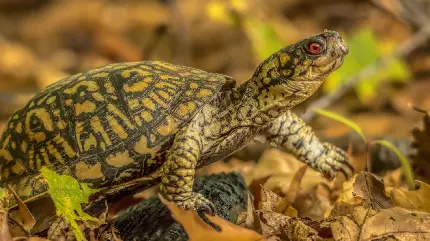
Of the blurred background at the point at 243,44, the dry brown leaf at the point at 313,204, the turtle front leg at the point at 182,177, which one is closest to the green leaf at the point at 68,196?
the turtle front leg at the point at 182,177

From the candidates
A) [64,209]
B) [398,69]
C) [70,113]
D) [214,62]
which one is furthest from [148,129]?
[214,62]

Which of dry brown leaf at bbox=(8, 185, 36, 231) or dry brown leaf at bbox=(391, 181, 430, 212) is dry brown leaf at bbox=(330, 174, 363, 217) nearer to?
dry brown leaf at bbox=(391, 181, 430, 212)

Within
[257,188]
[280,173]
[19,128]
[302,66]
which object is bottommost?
[280,173]

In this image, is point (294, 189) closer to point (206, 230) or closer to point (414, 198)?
point (414, 198)

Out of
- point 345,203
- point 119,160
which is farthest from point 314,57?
point 119,160

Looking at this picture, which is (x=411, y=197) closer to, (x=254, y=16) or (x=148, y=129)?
(x=148, y=129)
